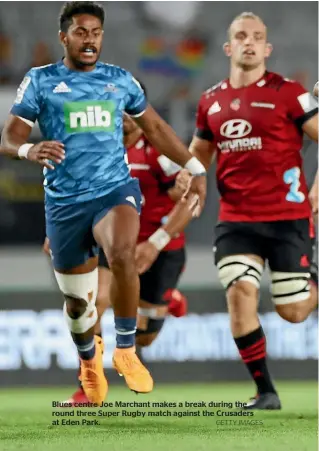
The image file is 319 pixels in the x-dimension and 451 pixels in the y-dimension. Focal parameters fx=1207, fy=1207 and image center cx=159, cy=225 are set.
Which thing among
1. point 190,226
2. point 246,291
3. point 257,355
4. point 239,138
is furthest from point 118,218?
point 190,226

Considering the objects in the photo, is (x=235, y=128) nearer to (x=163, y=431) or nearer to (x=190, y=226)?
(x=163, y=431)

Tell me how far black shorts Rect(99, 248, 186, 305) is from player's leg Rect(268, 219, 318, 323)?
125cm

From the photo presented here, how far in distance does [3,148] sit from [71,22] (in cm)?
82

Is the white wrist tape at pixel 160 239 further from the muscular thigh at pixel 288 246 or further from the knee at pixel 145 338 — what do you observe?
the knee at pixel 145 338

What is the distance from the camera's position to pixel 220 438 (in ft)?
21.0

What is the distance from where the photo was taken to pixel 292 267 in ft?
26.6

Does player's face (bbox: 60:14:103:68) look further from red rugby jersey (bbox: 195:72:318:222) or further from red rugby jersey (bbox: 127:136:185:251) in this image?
red rugby jersey (bbox: 127:136:185:251)

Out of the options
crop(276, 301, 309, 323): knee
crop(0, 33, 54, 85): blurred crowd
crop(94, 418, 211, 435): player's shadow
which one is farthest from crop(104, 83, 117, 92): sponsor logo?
crop(0, 33, 54, 85): blurred crowd

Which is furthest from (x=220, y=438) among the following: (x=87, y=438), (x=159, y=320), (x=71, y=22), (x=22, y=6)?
(x=22, y=6)

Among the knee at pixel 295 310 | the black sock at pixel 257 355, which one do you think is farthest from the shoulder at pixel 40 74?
the knee at pixel 295 310

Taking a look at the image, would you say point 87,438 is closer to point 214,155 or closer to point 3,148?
point 3,148

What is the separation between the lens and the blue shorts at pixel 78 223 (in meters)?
6.91

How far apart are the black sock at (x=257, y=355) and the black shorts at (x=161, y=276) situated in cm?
131

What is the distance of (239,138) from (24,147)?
187 cm
